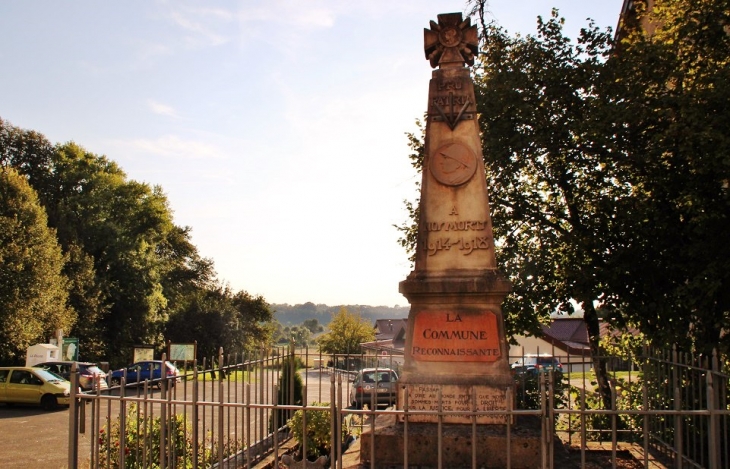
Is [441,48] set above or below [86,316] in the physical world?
above

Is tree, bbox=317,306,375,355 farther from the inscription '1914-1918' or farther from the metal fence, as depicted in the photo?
the inscription '1914-1918'

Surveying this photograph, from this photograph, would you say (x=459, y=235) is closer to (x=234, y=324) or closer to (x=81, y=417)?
(x=81, y=417)

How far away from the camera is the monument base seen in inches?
247

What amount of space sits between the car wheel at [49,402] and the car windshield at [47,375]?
560mm

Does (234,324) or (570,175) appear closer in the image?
(570,175)

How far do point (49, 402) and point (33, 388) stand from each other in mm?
731

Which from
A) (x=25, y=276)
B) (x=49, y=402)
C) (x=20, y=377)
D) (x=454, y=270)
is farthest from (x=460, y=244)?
(x=25, y=276)

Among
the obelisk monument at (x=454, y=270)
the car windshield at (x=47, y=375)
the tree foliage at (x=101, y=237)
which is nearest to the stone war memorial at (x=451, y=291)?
the obelisk monument at (x=454, y=270)

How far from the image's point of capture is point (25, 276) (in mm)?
29109

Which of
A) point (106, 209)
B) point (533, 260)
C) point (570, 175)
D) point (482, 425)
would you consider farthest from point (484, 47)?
point (106, 209)

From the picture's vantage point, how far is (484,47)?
14773 mm

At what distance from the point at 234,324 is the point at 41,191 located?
15.6 meters

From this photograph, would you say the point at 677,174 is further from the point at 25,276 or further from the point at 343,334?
the point at 343,334

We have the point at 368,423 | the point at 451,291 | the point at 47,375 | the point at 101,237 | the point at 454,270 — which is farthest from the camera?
the point at 101,237
